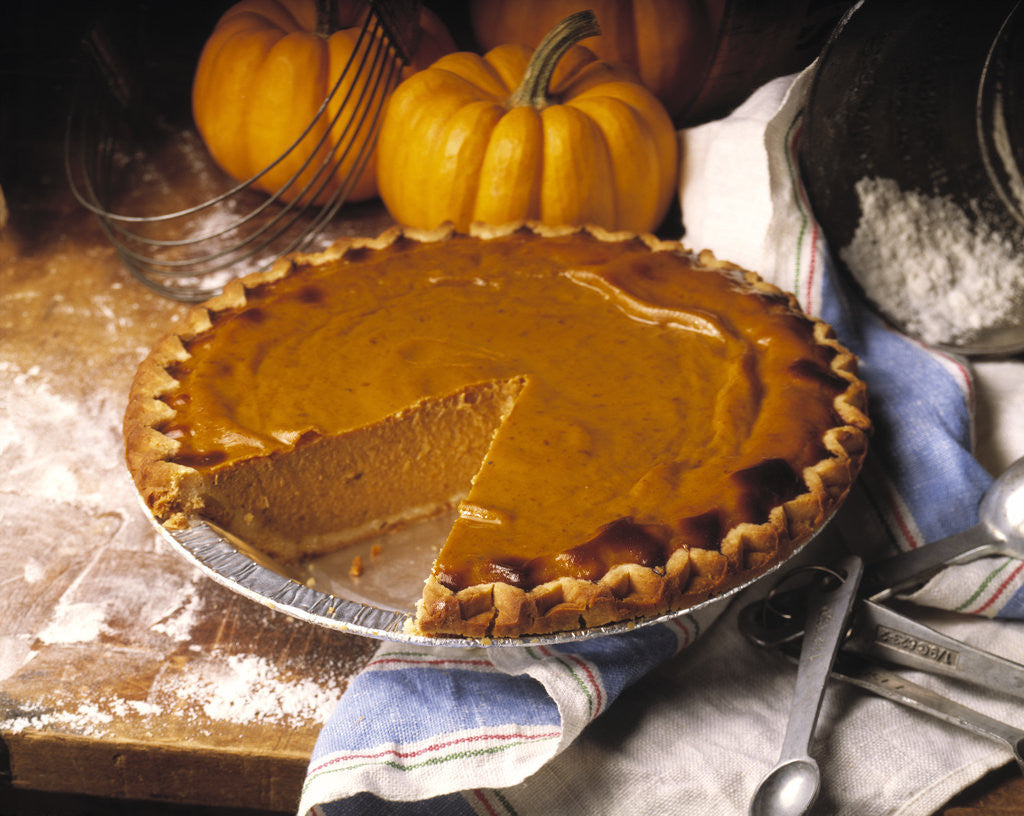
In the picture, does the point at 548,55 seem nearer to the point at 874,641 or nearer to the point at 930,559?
the point at 930,559

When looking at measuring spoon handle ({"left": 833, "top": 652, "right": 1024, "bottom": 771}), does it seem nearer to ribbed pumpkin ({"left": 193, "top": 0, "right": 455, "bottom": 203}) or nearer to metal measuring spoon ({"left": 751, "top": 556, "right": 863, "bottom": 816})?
metal measuring spoon ({"left": 751, "top": 556, "right": 863, "bottom": 816})

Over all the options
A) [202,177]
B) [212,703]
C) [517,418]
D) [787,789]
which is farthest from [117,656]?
[202,177]

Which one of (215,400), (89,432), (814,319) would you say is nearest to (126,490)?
(89,432)

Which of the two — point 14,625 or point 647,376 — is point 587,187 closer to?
point 647,376

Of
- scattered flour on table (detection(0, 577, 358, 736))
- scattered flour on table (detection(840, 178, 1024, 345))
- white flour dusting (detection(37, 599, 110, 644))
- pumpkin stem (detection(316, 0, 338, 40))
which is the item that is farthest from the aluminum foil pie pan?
pumpkin stem (detection(316, 0, 338, 40))

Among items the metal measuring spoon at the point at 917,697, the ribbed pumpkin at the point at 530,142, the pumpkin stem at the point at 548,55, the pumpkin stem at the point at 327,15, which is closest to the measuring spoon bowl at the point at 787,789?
the metal measuring spoon at the point at 917,697
